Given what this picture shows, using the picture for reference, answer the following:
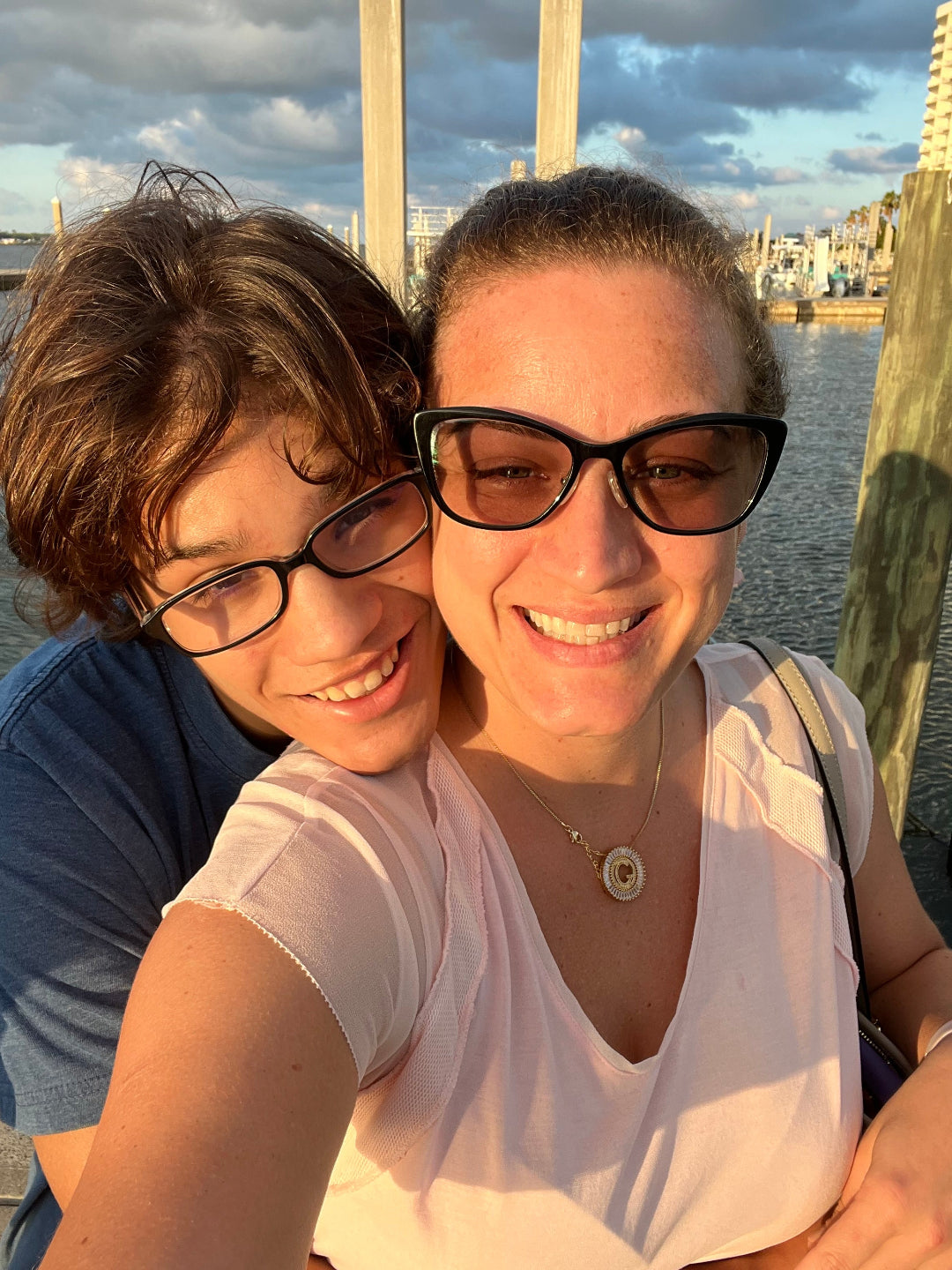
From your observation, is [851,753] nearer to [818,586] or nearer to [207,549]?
[207,549]

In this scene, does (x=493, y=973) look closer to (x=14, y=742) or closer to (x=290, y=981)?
(x=290, y=981)

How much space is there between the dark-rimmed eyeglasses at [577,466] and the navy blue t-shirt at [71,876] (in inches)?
29.4

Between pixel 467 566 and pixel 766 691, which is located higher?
pixel 467 566

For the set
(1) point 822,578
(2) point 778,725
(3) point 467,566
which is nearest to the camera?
(3) point 467,566

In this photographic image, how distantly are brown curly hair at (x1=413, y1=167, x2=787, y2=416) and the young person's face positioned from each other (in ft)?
1.23

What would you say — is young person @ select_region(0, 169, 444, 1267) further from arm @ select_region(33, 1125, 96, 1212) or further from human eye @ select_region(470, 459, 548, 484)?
human eye @ select_region(470, 459, 548, 484)

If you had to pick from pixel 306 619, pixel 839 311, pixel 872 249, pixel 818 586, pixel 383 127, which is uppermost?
pixel 872 249

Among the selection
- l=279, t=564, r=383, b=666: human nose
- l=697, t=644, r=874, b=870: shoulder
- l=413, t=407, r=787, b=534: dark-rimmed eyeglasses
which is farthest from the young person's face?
l=697, t=644, r=874, b=870: shoulder

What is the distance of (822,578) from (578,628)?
808 centimetres

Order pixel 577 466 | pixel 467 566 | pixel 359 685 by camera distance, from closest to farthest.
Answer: pixel 577 466, pixel 467 566, pixel 359 685

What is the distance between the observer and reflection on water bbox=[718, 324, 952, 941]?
477 cm

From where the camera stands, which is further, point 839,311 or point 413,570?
point 839,311

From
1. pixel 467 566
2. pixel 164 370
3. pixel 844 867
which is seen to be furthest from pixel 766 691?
pixel 164 370

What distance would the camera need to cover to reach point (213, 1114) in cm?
96
